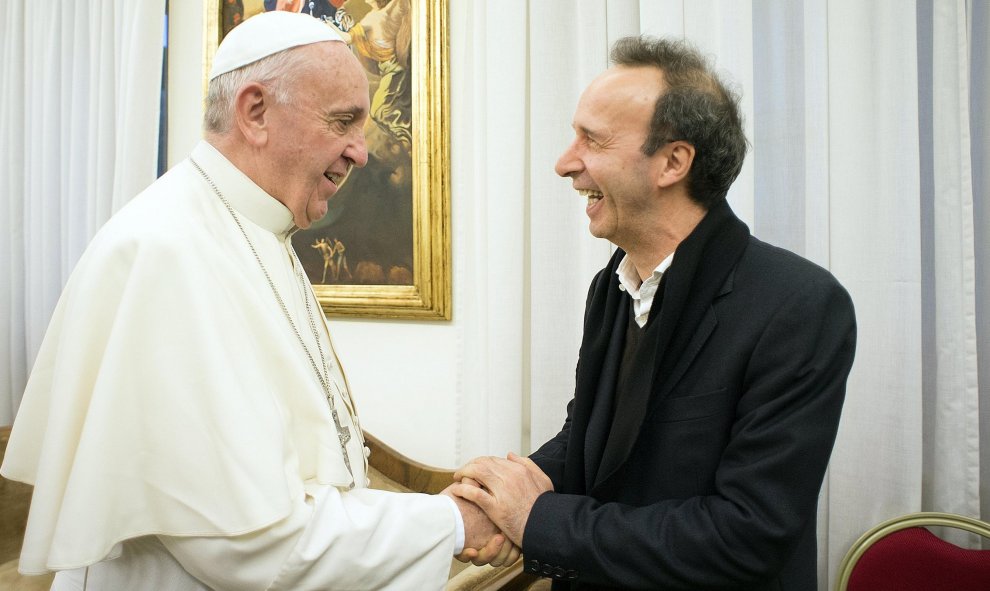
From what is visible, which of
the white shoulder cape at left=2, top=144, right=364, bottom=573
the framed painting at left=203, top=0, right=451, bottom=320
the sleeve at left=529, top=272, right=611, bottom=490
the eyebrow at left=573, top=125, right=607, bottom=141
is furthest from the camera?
the framed painting at left=203, top=0, right=451, bottom=320

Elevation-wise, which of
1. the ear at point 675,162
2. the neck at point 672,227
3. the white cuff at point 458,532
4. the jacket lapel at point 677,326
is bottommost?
the white cuff at point 458,532

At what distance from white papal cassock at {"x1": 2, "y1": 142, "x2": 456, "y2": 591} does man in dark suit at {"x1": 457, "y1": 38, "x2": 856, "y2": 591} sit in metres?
0.32

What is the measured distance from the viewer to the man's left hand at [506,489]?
1501mm

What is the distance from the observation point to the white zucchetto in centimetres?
155

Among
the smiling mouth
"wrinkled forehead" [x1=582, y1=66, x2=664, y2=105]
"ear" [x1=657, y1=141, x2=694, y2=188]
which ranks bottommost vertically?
the smiling mouth

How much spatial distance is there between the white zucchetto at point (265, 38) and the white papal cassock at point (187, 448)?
1.18 feet

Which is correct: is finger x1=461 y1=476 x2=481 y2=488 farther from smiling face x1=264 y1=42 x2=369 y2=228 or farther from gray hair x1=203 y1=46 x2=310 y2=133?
gray hair x1=203 y1=46 x2=310 y2=133

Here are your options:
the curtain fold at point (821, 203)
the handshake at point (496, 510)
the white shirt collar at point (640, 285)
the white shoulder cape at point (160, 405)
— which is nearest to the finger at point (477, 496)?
the handshake at point (496, 510)

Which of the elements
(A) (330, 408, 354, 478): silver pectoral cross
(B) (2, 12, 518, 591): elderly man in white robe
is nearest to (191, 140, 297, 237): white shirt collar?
(B) (2, 12, 518, 591): elderly man in white robe

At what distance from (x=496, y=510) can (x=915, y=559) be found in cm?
121

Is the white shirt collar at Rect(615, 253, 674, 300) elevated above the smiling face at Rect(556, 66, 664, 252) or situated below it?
below

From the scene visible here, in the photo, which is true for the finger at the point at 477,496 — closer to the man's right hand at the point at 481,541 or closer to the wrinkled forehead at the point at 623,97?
the man's right hand at the point at 481,541

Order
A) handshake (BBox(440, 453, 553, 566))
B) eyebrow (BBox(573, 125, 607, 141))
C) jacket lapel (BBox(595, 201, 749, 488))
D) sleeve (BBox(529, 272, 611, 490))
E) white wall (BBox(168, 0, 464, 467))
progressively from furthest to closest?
1. white wall (BBox(168, 0, 464, 467))
2. sleeve (BBox(529, 272, 611, 490))
3. eyebrow (BBox(573, 125, 607, 141))
4. handshake (BBox(440, 453, 553, 566))
5. jacket lapel (BBox(595, 201, 749, 488))

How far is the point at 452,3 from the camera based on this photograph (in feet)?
9.12
